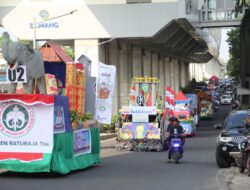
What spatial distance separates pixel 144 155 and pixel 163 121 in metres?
3.44

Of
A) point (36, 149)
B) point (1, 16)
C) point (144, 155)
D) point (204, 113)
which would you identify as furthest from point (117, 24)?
point (36, 149)

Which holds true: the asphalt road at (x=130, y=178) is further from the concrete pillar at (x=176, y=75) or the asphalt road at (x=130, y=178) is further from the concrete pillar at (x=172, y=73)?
the concrete pillar at (x=176, y=75)

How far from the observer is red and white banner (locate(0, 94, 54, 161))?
15.3 metres

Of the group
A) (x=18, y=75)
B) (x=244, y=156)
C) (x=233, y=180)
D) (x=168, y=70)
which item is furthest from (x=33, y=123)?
(x=168, y=70)

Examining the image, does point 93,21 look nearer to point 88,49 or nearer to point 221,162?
point 88,49

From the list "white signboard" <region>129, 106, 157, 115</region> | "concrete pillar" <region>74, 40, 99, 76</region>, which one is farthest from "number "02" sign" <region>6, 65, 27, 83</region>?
"concrete pillar" <region>74, 40, 99, 76</region>

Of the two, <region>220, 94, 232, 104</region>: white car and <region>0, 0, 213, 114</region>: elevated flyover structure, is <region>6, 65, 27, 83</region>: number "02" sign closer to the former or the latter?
<region>0, 0, 213, 114</region>: elevated flyover structure

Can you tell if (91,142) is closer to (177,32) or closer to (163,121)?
(163,121)

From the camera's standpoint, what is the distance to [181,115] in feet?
127

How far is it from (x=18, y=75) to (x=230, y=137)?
6291mm

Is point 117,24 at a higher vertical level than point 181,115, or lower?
higher

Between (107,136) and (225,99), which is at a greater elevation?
(107,136)

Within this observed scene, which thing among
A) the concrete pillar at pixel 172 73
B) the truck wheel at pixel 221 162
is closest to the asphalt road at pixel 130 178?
the truck wheel at pixel 221 162

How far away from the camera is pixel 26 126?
15.5 m
